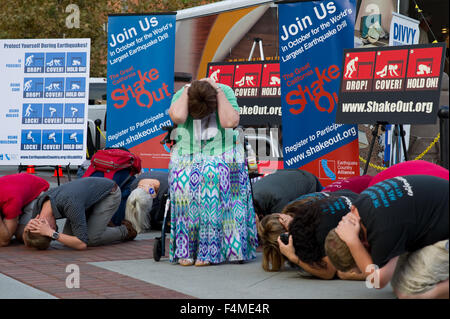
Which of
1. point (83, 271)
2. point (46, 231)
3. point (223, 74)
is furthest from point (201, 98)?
point (223, 74)

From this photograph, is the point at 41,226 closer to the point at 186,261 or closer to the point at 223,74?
the point at 186,261

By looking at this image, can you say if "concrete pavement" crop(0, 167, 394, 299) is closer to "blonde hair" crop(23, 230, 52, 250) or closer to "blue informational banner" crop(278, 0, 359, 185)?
"blonde hair" crop(23, 230, 52, 250)

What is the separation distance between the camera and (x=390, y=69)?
7551 mm

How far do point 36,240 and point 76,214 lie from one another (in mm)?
455

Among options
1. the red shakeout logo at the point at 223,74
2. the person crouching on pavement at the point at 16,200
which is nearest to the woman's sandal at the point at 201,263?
the person crouching on pavement at the point at 16,200

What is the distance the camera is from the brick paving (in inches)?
194

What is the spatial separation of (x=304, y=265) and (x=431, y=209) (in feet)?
4.59

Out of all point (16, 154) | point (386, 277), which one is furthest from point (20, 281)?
point (16, 154)

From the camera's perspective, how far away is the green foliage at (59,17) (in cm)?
2317

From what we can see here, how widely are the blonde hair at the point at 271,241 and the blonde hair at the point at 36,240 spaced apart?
2127 mm

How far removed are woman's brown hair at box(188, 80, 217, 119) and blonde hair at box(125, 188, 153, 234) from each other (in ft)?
6.50

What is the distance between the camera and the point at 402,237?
4008 millimetres

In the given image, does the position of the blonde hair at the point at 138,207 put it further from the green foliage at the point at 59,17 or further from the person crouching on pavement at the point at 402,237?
the green foliage at the point at 59,17

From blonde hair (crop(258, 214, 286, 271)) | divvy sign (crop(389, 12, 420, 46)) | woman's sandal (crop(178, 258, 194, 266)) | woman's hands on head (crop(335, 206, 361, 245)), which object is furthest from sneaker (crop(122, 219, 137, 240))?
woman's hands on head (crop(335, 206, 361, 245))
